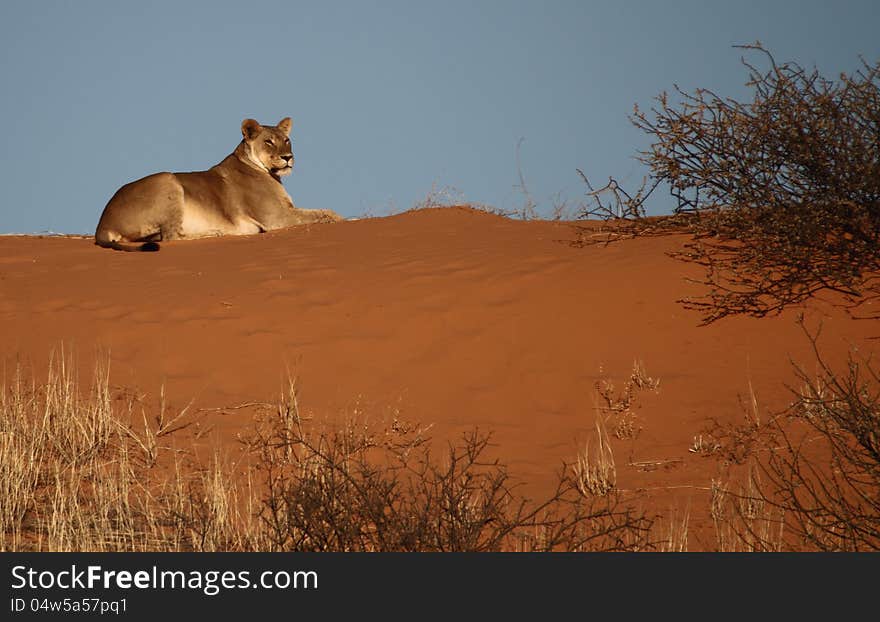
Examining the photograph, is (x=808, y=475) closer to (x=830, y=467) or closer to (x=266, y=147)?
(x=830, y=467)

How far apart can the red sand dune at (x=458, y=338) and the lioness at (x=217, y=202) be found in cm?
251

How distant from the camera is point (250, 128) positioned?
661 inches

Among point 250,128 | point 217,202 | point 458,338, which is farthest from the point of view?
point 250,128

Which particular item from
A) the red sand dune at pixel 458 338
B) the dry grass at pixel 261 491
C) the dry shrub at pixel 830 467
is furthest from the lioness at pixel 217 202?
the dry shrub at pixel 830 467

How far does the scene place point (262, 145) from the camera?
16812 millimetres

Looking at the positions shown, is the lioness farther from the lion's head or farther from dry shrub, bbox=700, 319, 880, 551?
dry shrub, bbox=700, 319, 880, 551

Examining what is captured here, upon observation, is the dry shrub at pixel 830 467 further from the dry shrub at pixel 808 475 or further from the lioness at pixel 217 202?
the lioness at pixel 217 202

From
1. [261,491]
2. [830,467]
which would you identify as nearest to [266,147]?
[261,491]

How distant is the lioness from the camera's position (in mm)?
15352

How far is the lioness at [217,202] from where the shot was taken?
50.4ft

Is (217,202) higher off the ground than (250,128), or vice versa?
(250,128)

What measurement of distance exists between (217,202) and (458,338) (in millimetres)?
7050

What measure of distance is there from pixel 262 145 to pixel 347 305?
22.1 ft
